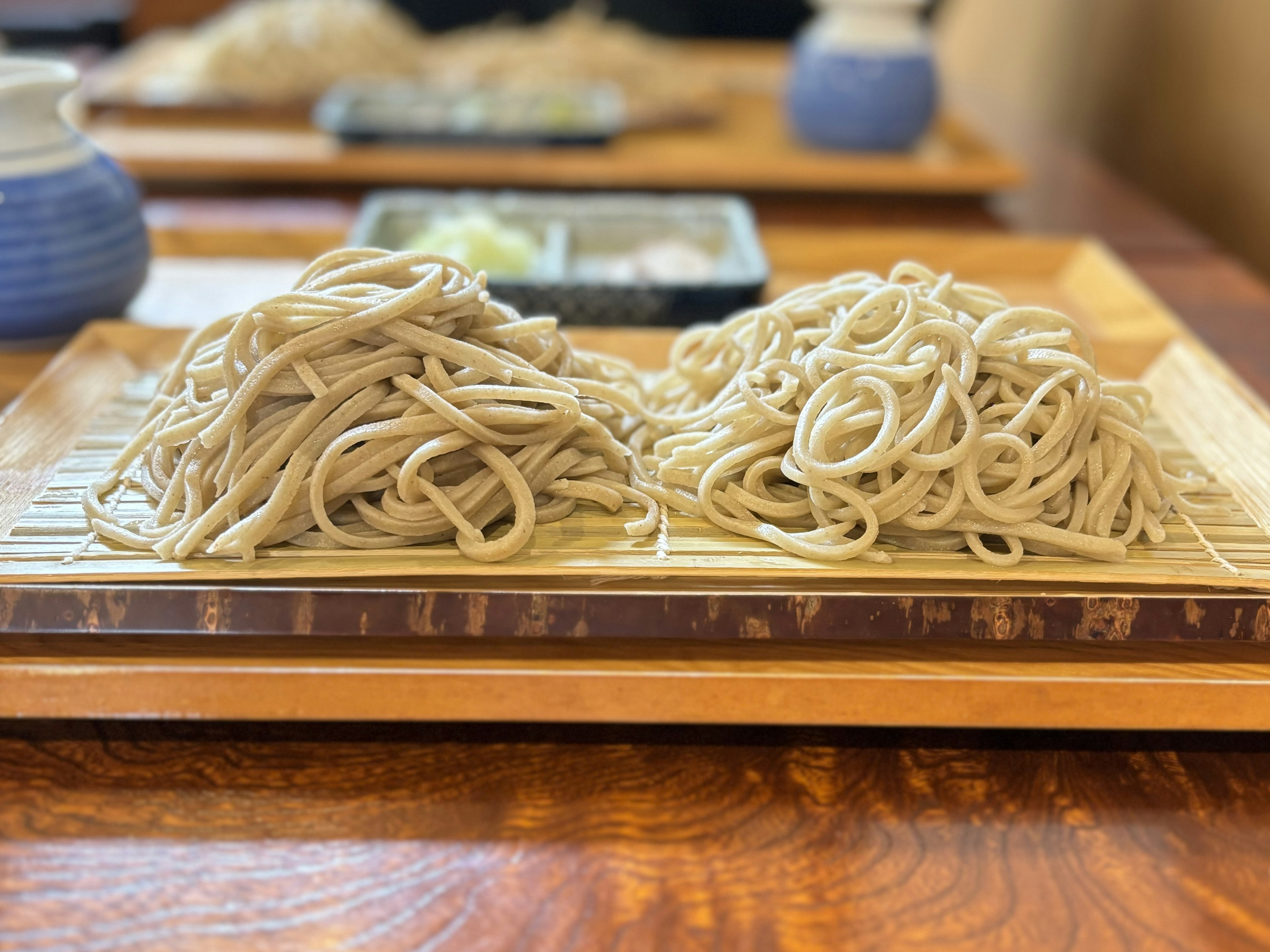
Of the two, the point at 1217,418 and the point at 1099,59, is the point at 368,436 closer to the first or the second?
the point at 1217,418

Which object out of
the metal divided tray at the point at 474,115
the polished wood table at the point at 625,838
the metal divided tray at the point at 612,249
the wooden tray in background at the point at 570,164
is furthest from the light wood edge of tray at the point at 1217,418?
the metal divided tray at the point at 474,115

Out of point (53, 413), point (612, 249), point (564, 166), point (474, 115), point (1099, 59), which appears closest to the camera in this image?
point (53, 413)

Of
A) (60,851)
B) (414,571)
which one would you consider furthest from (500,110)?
(60,851)

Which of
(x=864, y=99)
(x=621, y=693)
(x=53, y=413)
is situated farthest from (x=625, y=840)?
(x=864, y=99)

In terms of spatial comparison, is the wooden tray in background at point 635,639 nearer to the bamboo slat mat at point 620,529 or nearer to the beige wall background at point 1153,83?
the bamboo slat mat at point 620,529

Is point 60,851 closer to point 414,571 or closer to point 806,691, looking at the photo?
point 414,571

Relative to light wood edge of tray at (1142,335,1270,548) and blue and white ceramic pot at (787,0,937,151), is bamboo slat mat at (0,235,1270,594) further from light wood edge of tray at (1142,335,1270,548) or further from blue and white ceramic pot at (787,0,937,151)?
blue and white ceramic pot at (787,0,937,151)
